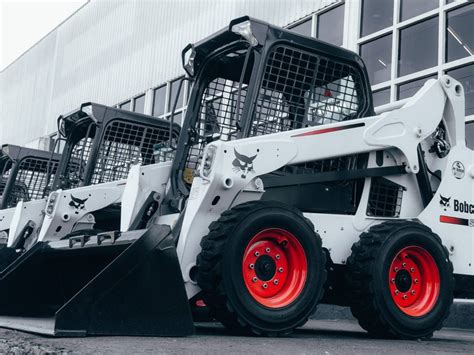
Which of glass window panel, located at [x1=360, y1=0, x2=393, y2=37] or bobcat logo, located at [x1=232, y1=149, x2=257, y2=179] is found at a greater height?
glass window panel, located at [x1=360, y1=0, x2=393, y2=37]

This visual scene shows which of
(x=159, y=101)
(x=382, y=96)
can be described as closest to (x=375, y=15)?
(x=382, y=96)

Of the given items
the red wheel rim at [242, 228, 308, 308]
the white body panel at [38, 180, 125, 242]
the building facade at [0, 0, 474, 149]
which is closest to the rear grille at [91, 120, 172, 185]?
the white body panel at [38, 180, 125, 242]

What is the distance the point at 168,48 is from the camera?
17.5 meters

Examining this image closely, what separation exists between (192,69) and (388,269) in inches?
94.2

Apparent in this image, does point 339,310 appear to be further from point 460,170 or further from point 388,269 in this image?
point 388,269

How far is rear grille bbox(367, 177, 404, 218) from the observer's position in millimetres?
6102

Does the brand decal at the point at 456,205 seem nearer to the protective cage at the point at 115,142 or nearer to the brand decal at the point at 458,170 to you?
the brand decal at the point at 458,170

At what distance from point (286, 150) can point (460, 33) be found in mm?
5564

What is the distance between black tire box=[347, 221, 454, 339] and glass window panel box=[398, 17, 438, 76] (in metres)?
5.05

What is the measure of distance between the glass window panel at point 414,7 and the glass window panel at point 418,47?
0.56 ft

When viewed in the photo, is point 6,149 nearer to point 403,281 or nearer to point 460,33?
point 460,33

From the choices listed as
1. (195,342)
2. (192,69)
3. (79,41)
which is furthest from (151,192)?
(79,41)

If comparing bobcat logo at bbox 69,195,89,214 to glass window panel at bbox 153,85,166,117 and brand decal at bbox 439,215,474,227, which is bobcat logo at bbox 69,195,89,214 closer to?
brand decal at bbox 439,215,474,227

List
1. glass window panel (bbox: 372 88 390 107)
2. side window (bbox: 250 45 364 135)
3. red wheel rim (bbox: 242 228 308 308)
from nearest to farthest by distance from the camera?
red wheel rim (bbox: 242 228 308 308) → side window (bbox: 250 45 364 135) → glass window panel (bbox: 372 88 390 107)
